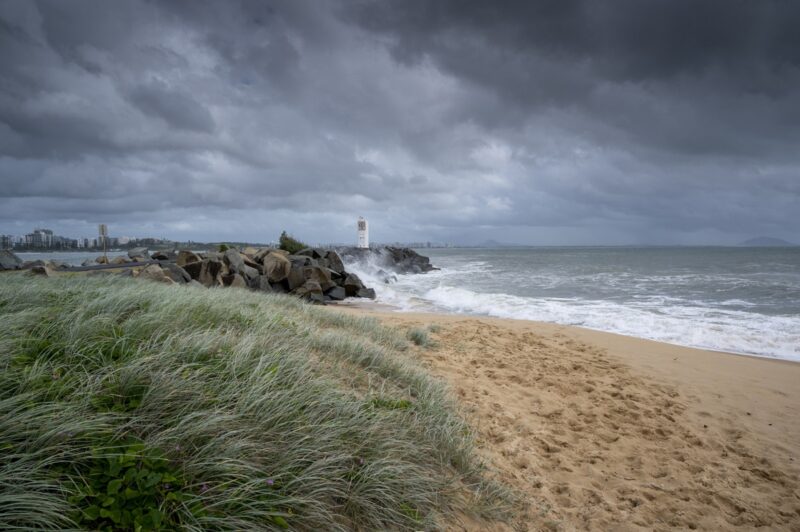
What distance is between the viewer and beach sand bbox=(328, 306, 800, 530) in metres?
3.45

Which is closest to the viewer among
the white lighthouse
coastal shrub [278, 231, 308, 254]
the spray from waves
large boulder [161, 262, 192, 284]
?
the spray from waves

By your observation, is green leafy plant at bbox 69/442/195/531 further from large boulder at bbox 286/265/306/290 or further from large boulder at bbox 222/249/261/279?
large boulder at bbox 286/265/306/290

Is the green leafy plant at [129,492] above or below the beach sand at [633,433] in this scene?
above

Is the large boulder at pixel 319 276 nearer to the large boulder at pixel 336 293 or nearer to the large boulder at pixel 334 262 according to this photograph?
the large boulder at pixel 336 293

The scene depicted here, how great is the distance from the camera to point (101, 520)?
1.80 metres

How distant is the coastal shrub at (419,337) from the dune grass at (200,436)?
378 cm

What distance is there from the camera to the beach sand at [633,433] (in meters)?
3.45

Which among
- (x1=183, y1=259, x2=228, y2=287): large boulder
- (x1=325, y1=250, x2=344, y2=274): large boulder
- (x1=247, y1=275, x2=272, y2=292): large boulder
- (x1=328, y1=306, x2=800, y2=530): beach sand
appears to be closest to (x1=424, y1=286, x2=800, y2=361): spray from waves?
(x1=328, y1=306, x2=800, y2=530): beach sand

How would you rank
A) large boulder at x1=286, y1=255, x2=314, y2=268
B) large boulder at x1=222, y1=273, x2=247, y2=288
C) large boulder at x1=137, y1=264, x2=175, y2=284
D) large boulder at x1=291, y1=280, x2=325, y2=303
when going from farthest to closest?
large boulder at x1=286, y1=255, x2=314, y2=268 → large boulder at x1=291, y1=280, x2=325, y2=303 → large boulder at x1=222, y1=273, x2=247, y2=288 → large boulder at x1=137, y1=264, x2=175, y2=284

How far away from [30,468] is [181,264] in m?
15.1

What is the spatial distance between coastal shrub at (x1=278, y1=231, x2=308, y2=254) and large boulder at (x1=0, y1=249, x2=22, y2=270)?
15383 mm

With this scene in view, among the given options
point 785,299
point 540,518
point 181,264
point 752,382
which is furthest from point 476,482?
point 785,299

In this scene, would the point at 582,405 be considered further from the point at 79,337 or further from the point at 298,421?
the point at 79,337

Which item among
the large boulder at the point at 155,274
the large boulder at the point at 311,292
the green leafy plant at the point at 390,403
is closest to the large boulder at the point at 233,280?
the large boulder at the point at 311,292
